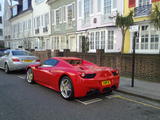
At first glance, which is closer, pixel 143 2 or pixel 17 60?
pixel 17 60

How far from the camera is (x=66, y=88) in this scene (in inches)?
203

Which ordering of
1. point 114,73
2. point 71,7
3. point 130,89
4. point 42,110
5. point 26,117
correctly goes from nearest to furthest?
point 26,117, point 42,110, point 114,73, point 130,89, point 71,7

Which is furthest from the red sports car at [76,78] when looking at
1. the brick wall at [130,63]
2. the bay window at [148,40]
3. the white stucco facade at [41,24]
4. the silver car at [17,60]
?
the white stucco facade at [41,24]

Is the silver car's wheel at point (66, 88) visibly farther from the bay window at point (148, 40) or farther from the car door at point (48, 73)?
the bay window at point (148, 40)

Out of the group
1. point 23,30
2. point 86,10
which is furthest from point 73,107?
point 23,30

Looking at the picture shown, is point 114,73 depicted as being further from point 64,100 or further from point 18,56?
point 18,56

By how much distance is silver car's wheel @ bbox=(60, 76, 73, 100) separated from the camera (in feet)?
16.3

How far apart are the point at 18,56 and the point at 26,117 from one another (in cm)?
680

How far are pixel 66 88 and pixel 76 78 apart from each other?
68 cm

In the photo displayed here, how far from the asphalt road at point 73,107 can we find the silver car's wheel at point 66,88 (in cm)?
19

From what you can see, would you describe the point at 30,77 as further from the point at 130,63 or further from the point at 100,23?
the point at 100,23

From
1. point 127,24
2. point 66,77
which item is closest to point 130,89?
point 66,77

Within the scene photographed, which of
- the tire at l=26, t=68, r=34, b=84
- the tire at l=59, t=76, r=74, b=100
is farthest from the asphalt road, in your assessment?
the tire at l=26, t=68, r=34, b=84

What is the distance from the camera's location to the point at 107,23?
1341 cm
